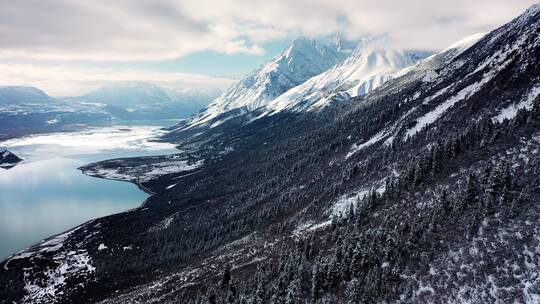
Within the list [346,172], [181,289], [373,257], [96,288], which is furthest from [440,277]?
[96,288]

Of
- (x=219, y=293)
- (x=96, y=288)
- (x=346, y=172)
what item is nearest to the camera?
(x=219, y=293)

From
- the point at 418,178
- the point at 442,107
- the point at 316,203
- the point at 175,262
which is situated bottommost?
the point at 175,262

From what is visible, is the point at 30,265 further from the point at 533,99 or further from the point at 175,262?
the point at 533,99

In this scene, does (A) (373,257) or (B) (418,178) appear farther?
(B) (418,178)

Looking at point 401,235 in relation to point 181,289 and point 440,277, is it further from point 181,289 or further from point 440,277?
point 181,289

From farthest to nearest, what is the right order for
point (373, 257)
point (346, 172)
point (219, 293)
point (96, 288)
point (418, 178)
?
point (346, 172)
point (96, 288)
point (418, 178)
point (219, 293)
point (373, 257)

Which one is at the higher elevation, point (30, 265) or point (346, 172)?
point (346, 172)
